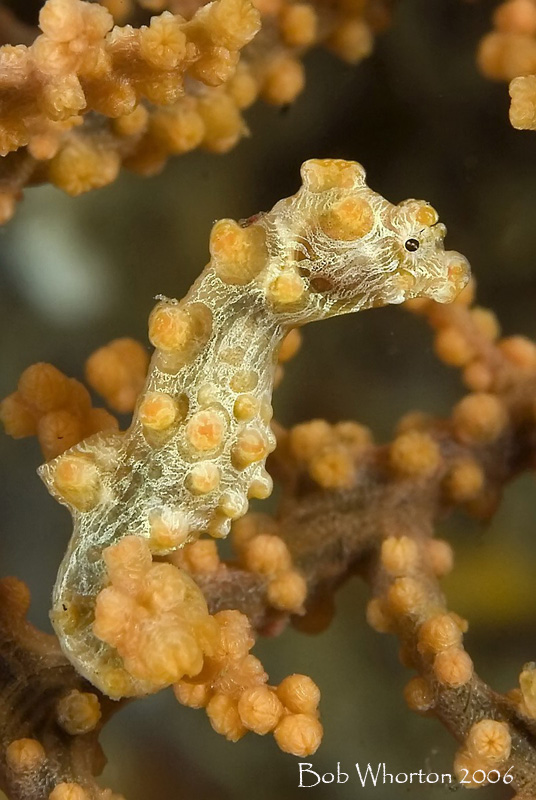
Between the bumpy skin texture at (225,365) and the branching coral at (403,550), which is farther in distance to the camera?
the branching coral at (403,550)

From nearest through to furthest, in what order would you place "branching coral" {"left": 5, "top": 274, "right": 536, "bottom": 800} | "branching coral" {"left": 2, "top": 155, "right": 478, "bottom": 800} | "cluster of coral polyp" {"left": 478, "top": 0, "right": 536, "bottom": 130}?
"branching coral" {"left": 2, "top": 155, "right": 478, "bottom": 800} < "branching coral" {"left": 5, "top": 274, "right": 536, "bottom": 800} < "cluster of coral polyp" {"left": 478, "top": 0, "right": 536, "bottom": 130}

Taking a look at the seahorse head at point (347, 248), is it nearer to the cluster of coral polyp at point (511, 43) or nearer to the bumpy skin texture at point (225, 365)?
the bumpy skin texture at point (225, 365)

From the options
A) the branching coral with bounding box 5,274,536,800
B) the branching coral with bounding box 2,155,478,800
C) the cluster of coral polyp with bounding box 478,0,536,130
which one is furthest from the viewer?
the cluster of coral polyp with bounding box 478,0,536,130

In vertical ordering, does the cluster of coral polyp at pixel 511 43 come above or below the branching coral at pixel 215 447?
above

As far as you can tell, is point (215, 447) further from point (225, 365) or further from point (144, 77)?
point (144, 77)

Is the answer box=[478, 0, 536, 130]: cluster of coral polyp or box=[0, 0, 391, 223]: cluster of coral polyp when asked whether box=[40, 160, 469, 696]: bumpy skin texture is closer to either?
box=[0, 0, 391, 223]: cluster of coral polyp

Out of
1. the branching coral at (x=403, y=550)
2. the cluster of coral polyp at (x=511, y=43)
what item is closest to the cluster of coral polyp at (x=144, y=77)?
the cluster of coral polyp at (x=511, y=43)

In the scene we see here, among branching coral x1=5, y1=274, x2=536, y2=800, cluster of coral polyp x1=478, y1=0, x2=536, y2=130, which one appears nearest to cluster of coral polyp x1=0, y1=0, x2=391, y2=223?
cluster of coral polyp x1=478, y1=0, x2=536, y2=130

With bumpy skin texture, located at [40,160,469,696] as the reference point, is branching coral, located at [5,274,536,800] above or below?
below
